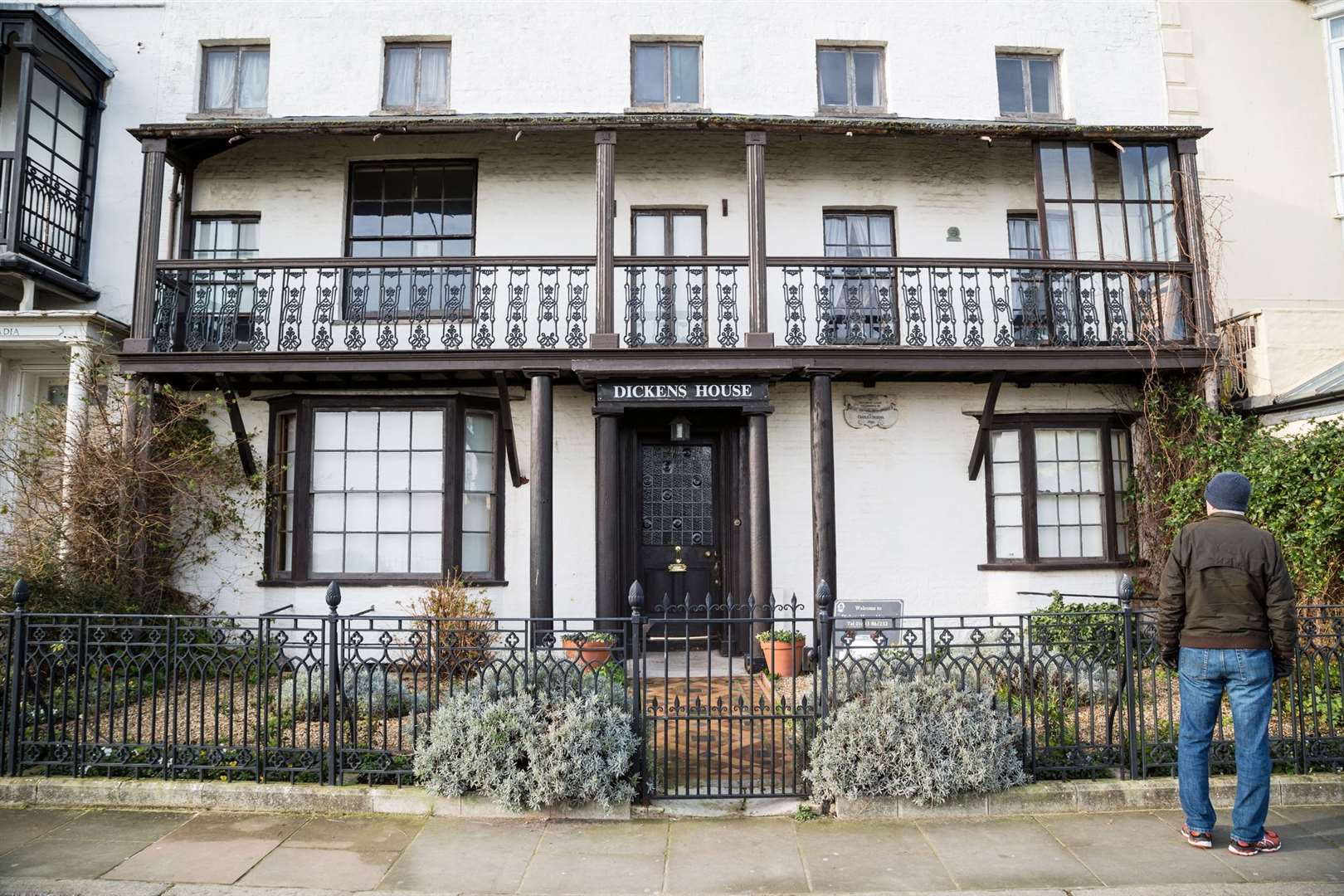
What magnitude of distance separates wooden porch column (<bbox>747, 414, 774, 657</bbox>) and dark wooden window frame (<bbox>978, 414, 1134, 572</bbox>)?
115 inches

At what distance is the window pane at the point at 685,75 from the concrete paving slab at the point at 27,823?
9.78 metres

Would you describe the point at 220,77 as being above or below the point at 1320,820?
above

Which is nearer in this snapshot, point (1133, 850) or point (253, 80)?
point (1133, 850)

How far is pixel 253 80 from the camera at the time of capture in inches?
434

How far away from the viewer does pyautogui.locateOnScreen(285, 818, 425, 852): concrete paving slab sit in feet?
16.2

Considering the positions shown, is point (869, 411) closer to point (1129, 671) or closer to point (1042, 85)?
point (1129, 671)

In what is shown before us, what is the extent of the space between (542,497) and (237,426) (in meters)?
3.88

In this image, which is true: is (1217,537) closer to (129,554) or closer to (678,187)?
(678,187)

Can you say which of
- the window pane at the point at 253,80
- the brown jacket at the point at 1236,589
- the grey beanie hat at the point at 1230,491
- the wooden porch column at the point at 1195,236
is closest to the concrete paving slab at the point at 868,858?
the brown jacket at the point at 1236,589

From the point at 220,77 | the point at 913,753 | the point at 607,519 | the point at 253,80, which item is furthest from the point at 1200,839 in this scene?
the point at 220,77

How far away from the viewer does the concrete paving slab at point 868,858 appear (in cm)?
443

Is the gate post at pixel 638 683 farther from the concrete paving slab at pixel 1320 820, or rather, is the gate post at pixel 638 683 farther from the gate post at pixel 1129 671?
the concrete paving slab at pixel 1320 820

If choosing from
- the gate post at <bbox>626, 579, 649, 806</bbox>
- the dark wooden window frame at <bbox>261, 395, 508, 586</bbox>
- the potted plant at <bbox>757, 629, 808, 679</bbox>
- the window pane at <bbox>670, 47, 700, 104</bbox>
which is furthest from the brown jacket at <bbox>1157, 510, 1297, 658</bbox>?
the window pane at <bbox>670, 47, 700, 104</bbox>

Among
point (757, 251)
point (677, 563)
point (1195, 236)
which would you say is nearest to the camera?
point (757, 251)
